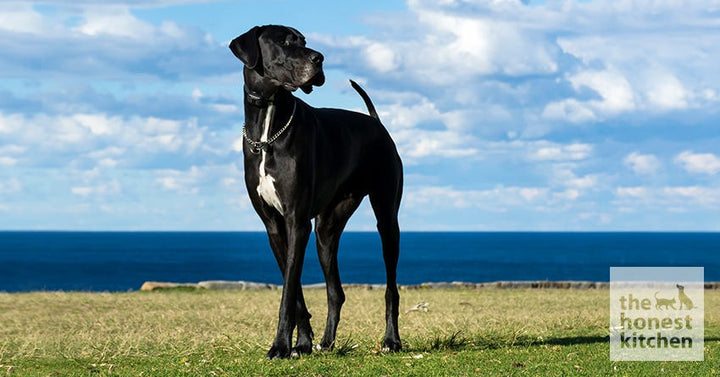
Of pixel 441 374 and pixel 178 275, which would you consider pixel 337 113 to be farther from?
pixel 178 275

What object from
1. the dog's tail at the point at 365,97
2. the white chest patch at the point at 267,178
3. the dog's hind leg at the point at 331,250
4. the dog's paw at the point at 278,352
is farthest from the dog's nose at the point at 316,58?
the dog's paw at the point at 278,352

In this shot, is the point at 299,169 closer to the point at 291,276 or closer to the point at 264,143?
the point at 264,143

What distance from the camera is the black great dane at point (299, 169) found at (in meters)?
8.95

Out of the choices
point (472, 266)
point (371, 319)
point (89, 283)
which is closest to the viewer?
point (371, 319)

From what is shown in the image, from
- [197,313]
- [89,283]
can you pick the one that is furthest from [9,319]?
[89,283]

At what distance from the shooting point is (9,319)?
17.8 metres

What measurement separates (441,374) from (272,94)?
3.25 meters

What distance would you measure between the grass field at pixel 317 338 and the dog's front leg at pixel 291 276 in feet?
0.94

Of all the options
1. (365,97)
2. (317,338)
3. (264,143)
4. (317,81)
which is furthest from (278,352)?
(317,338)

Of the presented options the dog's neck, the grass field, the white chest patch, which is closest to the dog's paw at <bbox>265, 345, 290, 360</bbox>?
the grass field

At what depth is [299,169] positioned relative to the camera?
918 centimetres

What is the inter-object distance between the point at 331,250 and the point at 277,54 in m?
2.58
